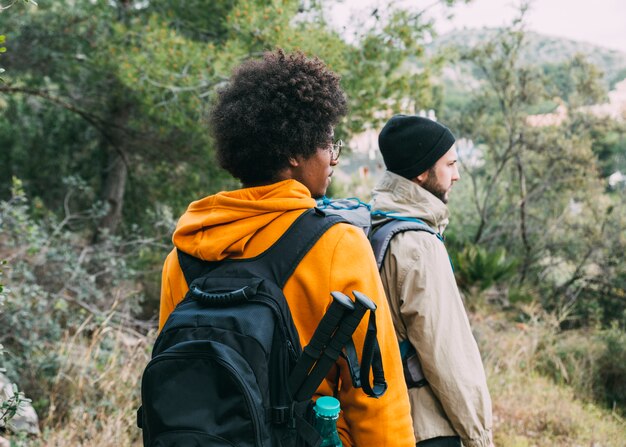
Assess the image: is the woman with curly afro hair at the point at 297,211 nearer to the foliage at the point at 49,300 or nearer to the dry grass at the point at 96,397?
the dry grass at the point at 96,397

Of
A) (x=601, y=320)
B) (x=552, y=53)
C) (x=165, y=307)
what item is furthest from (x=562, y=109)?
(x=552, y=53)

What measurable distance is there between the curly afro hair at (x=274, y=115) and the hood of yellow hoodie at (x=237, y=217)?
7 cm

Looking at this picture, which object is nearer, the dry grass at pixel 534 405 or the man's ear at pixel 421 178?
the man's ear at pixel 421 178

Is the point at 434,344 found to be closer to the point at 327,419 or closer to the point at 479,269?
the point at 327,419

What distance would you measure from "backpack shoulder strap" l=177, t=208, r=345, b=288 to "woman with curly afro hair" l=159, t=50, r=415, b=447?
1 cm

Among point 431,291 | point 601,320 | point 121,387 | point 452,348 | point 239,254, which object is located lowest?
point 601,320

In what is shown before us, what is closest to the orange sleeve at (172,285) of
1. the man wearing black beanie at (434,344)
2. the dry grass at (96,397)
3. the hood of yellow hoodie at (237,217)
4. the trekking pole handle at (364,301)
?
the hood of yellow hoodie at (237,217)

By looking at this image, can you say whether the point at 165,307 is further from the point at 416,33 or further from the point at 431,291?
the point at 416,33

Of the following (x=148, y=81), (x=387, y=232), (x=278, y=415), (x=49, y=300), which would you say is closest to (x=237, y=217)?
(x=278, y=415)

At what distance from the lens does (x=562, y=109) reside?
377 inches

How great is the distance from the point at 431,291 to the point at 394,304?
0.15 metres

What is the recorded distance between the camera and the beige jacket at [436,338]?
1.74 metres

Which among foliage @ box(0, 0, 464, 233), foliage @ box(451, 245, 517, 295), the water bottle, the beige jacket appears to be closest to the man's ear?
the beige jacket

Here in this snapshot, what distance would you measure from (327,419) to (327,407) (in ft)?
0.11
